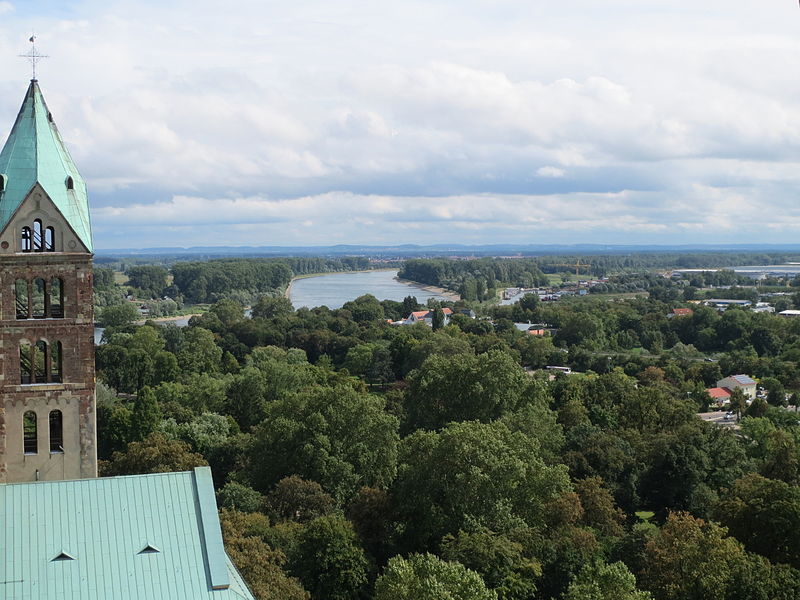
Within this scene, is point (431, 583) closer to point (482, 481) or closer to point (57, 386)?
point (482, 481)

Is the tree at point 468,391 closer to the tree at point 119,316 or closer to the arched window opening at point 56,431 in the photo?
the arched window opening at point 56,431

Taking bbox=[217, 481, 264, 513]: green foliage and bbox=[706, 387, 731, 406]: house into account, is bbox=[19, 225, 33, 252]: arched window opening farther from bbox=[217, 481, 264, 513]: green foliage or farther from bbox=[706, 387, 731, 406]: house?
bbox=[706, 387, 731, 406]: house

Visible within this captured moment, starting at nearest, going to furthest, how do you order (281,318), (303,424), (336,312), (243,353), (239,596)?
(239,596) < (303,424) < (243,353) < (281,318) < (336,312)

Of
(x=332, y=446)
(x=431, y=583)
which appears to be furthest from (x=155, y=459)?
(x=431, y=583)

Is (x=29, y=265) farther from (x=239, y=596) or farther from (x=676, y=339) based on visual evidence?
(x=676, y=339)

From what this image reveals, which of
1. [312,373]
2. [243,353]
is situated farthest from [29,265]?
[243,353]

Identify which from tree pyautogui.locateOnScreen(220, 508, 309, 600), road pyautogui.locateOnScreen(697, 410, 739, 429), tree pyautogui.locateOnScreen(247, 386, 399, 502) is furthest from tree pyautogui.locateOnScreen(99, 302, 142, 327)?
tree pyautogui.locateOnScreen(220, 508, 309, 600)

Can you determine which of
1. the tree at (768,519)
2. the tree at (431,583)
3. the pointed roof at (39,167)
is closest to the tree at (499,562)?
the tree at (431,583)
